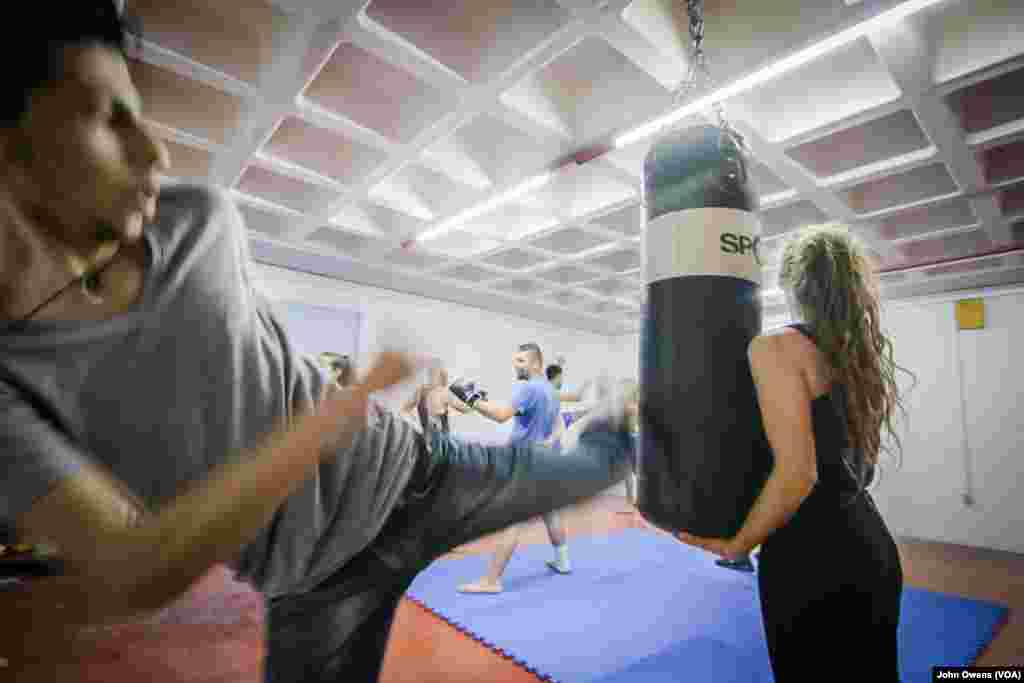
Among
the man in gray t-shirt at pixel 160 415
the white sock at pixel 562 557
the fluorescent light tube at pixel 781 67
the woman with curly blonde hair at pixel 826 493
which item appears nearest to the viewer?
the man in gray t-shirt at pixel 160 415

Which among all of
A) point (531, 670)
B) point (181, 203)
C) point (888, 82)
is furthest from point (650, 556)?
point (181, 203)

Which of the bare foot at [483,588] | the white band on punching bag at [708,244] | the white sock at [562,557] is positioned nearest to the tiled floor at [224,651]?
the bare foot at [483,588]

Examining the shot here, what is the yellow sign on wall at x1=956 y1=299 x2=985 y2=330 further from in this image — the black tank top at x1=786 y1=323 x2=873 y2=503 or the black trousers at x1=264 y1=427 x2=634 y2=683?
the black trousers at x1=264 y1=427 x2=634 y2=683

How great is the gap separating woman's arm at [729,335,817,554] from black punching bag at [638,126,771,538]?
0.10ft

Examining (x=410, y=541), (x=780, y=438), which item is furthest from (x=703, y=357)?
(x=410, y=541)

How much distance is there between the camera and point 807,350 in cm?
163

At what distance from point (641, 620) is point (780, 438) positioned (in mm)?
2615

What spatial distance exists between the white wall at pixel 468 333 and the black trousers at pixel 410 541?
5.55 m

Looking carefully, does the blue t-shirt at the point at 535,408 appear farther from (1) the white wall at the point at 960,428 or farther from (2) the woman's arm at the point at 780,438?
(1) the white wall at the point at 960,428

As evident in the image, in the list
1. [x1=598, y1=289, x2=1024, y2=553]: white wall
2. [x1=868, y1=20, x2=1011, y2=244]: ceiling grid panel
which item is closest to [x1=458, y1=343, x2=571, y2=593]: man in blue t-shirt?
[x1=868, y1=20, x2=1011, y2=244]: ceiling grid panel

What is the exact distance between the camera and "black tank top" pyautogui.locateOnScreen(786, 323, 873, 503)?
5.11 ft

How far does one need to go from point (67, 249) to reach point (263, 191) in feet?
17.1

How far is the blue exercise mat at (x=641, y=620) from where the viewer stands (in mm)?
2861

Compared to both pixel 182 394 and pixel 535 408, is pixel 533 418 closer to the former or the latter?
pixel 535 408
